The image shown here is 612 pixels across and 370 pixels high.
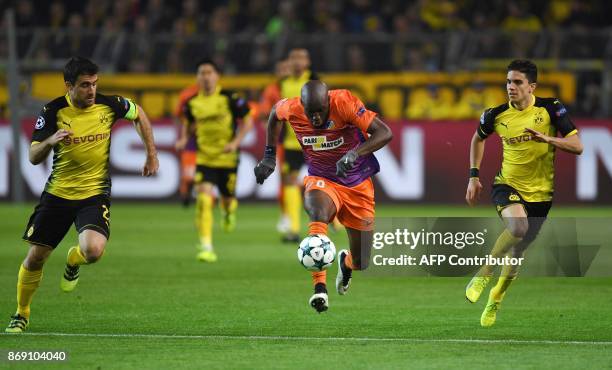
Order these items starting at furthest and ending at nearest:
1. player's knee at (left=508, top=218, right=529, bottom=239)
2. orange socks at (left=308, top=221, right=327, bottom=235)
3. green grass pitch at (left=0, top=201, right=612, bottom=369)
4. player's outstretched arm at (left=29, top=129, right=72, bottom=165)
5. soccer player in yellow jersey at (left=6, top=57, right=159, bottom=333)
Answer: player's knee at (left=508, top=218, right=529, bottom=239) → orange socks at (left=308, top=221, right=327, bottom=235) → soccer player in yellow jersey at (left=6, top=57, right=159, bottom=333) → player's outstretched arm at (left=29, top=129, right=72, bottom=165) → green grass pitch at (left=0, top=201, right=612, bottom=369)

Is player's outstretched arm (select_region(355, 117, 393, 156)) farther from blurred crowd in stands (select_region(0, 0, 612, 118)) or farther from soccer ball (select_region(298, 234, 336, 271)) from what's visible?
blurred crowd in stands (select_region(0, 0, 612, 118))

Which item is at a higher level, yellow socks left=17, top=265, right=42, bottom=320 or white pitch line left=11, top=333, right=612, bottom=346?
yellow socks left=17, top=265, right=42, bottom=320

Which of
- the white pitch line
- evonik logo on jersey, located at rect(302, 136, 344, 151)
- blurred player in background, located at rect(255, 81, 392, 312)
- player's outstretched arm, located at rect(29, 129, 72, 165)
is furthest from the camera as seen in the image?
evonik logo on jersey, located at rect(302, 136, 344, 151)

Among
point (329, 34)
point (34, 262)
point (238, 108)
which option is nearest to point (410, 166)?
point (329, 34)

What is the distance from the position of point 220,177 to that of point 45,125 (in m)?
6.65

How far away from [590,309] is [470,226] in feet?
11.4

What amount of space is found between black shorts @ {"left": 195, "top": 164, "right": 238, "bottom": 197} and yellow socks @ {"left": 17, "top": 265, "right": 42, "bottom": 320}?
623cm

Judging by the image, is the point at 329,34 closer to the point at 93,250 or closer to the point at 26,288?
the point at 93,250

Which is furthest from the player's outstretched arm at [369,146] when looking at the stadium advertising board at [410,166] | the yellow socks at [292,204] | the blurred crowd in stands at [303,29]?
the blurred crowd in stands at [303,29]

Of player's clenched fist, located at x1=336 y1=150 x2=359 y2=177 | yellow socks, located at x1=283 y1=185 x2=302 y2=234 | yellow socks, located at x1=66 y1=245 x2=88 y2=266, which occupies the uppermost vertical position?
player's clenched fist, located at x1=336 y1=150 x2=359 y2=177

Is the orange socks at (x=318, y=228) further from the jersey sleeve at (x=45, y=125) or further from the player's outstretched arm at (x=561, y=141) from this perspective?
the jersey sleeve at (x=45, y=125)

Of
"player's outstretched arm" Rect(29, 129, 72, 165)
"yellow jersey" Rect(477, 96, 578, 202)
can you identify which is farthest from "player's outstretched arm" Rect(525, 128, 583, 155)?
"player's outstretched arm" Rect(29, 129, 72, 165)

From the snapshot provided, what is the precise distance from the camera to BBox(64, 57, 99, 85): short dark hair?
31.9ft

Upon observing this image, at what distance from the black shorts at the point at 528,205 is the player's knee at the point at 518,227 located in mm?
179
